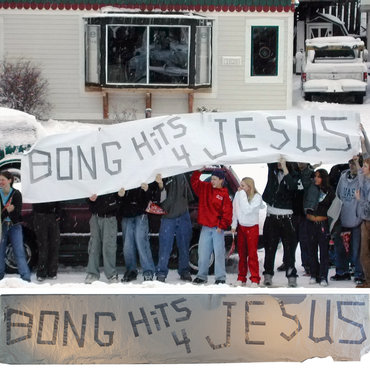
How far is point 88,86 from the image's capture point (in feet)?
86.0

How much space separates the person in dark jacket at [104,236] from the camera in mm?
12008

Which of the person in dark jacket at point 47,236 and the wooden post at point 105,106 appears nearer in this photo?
the person in dark jacket at point 47,236

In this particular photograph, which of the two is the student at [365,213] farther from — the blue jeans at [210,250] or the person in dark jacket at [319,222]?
the blue jeans at [210,250]

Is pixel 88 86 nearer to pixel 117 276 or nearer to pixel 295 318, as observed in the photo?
pixel 117 276

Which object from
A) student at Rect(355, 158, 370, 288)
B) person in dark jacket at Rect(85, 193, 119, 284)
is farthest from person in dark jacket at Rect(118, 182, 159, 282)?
student at Rect(355, 158, 370, 288)

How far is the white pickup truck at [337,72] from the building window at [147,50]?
4193 millimetres

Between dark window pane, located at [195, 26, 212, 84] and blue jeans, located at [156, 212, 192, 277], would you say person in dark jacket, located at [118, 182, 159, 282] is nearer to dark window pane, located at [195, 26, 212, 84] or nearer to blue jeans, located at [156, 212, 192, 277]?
blue jeans, located at [156, 212, 192, 277]

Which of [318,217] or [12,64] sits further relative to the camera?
[12,64]

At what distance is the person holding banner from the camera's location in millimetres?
11797

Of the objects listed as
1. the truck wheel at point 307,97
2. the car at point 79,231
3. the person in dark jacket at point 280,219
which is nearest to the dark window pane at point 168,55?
the truck wheel at point 307,97

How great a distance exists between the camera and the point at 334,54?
2962cm

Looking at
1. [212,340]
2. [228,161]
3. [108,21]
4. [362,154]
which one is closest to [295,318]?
[212,340]

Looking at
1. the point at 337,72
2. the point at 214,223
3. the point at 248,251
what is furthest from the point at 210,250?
the point at 337,72

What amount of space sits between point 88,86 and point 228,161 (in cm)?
1545
